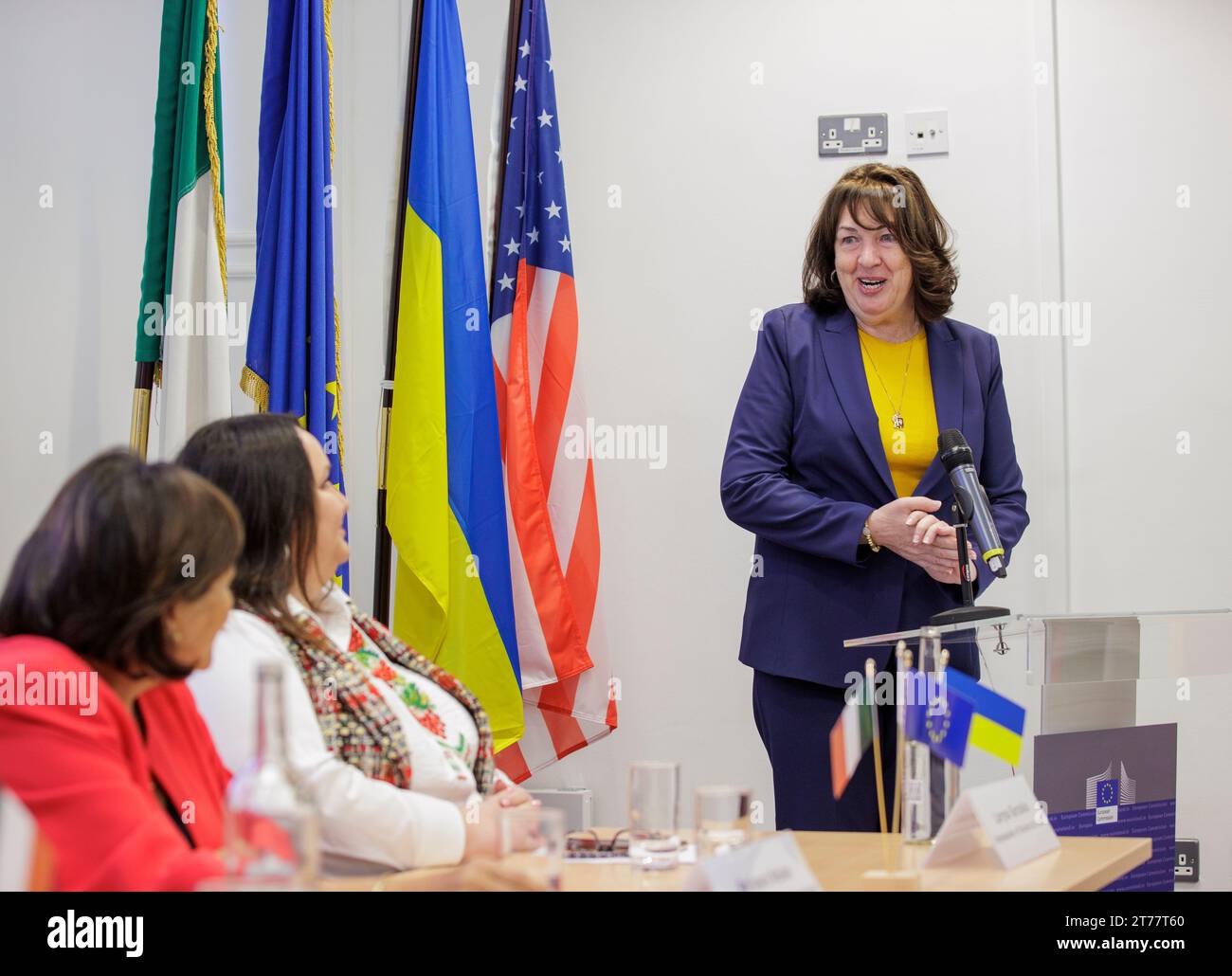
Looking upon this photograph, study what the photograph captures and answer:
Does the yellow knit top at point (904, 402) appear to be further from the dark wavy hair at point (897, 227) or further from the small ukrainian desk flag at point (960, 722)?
the small ukrainian desk flag at point (960, 722)

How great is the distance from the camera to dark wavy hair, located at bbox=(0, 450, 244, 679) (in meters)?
1.33

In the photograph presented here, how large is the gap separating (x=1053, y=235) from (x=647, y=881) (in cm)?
266

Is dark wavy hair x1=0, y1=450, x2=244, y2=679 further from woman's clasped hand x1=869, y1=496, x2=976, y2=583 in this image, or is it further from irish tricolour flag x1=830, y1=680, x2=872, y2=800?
woman's clasped hand x1=869, y1=496, x2=976, y2=583

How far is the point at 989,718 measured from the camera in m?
1.84

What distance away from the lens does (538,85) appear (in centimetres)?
356

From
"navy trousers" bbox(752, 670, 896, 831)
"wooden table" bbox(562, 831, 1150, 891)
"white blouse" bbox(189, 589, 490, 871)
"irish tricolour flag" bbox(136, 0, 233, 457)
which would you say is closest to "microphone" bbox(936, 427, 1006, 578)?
"navy trousers" bbox(752, 670, 896, 831)

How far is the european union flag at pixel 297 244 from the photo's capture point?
327 centimetres

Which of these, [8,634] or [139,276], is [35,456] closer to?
[139,276]

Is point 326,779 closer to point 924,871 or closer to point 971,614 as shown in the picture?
point 924,871

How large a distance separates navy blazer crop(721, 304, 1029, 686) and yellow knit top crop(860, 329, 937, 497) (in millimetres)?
30

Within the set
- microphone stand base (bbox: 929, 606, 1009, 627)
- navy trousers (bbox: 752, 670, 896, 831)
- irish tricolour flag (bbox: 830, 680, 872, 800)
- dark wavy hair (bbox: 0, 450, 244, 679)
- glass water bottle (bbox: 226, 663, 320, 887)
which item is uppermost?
dark wavy hair (bbox: 0, 450, 244, 679)

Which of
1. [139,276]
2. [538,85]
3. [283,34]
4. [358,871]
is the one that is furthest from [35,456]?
[358,871]

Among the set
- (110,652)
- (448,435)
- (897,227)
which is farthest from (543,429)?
(110,652)

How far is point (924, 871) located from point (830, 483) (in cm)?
127
